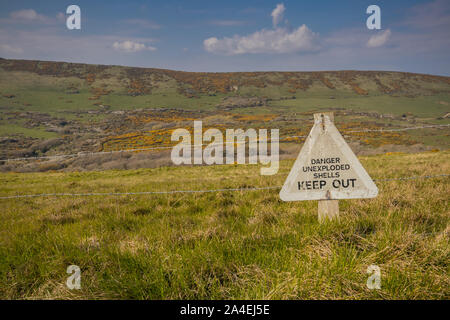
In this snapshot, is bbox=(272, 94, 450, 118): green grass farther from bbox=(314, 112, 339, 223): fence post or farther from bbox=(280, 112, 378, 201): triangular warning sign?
bbox=(314, 112, 339, 223): fence post

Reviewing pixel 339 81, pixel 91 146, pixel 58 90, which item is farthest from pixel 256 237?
pixel 339 81

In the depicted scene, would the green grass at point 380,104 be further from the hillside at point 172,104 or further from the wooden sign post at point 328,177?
the wooden sign post at point 328,177

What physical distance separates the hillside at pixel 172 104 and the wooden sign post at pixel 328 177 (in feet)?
87.7

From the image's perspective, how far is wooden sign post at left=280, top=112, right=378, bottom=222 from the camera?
3314mm

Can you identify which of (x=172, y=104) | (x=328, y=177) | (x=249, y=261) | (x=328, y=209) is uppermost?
(x=172, y=104)

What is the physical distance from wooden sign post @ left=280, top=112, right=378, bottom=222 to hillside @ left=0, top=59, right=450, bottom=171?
1053 inches

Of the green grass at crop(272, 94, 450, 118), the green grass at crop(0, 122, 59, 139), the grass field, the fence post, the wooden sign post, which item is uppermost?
the green grass at crop(272, 94, 450, 118)

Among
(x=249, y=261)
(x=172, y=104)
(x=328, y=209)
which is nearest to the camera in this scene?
(x=249, y=261)

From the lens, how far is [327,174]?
11.1 feet

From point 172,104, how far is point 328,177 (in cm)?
7524

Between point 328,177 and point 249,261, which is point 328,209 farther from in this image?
point 249,261

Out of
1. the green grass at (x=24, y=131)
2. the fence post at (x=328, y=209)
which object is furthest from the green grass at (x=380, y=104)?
the fence post at (x=328, y=209)

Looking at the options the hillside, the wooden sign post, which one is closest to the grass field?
the wooden sign post

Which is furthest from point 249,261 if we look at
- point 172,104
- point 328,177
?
point 172,104
